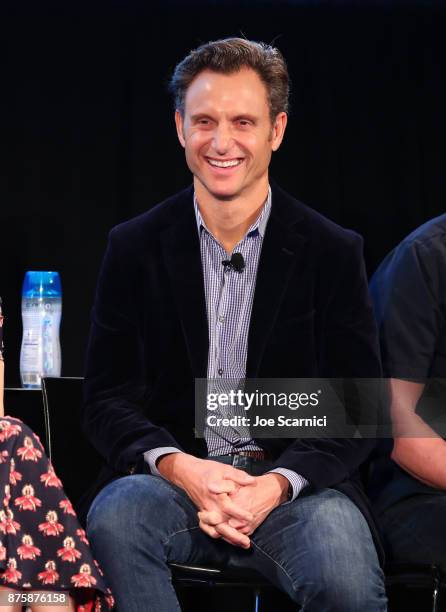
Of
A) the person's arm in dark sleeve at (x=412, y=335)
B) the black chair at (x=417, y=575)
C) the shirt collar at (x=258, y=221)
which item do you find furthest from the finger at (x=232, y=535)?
the shirt collar at (x=258, y=221)

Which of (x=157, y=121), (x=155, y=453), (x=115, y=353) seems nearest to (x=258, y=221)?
(x=115, y=353)

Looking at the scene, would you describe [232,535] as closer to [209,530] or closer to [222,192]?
[209,530]

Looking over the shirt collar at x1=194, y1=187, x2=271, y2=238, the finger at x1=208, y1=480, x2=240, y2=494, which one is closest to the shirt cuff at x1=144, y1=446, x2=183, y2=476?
the finger at x1=208, y1=480, x2=240, y2=494

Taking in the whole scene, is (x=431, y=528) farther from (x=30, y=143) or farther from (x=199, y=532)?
(x=30, y=143)

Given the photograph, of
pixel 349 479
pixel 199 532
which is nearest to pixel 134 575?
pixel 199 532

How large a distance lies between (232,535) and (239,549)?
123mm

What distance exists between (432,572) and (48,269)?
1785 mm

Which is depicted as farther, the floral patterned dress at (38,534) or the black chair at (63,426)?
the black chair at (63,426)

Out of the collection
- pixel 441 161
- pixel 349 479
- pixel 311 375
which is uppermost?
pixel 441 161

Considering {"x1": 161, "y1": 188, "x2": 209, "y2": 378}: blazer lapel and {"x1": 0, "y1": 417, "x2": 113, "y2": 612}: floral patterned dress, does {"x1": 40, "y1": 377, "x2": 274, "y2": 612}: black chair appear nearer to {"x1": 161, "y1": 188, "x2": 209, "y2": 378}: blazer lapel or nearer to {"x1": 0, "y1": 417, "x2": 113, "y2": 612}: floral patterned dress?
{"x1": 161, "y1": 188, "x2": 209, "y2": 378}: blazer lapel

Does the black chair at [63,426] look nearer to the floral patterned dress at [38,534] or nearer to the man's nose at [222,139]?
the floral patterned dress at [38,534]

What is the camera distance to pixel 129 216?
12.0 feet

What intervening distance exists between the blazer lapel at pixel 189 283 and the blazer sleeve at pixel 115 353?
10cm

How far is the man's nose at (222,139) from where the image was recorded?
2.58 metres
